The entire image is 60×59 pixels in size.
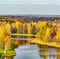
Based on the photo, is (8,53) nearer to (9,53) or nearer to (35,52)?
(9,53)

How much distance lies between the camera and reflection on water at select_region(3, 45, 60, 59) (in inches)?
92.6

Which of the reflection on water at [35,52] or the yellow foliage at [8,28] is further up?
the yellow foliage at [8,28]

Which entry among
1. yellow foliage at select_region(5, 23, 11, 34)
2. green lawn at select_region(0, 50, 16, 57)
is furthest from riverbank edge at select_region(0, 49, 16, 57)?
yellow foliage at select_region(5, 23, 11, 34)

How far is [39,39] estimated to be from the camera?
2371 millimetres

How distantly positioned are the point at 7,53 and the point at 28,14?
522 mm

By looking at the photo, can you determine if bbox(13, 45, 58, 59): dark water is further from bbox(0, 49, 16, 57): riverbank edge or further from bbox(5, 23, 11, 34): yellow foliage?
A: bbox(5, 23, 11, 34): yellow foliage

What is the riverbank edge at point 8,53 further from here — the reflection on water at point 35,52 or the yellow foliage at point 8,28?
the yellow foliage at point 8,28

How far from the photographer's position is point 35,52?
7.77 ft

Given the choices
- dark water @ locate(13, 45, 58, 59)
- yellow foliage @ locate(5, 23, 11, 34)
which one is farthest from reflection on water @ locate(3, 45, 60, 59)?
yellow foliage @ locate(5, 23, 11, 34)

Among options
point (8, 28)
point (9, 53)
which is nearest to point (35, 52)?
point (9, 53)

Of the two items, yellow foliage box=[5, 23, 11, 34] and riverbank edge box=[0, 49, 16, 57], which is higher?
yellow foliage box=[5, 23, 11, 34]

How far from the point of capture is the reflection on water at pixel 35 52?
235cm

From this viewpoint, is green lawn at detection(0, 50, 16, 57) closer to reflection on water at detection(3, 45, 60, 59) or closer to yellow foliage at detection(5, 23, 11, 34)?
reflection on water at detection(3, 45, 60, 59)

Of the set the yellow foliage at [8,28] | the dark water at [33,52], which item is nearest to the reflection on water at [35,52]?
the dark water at [33,52]
